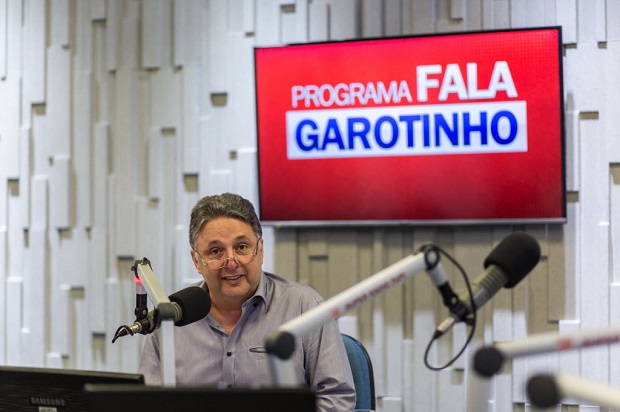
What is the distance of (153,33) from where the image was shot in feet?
14.6

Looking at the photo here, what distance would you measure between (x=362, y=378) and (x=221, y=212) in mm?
743

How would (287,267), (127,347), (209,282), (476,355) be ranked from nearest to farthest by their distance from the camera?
(476,355) → (209,282) → (287,267) → (127,347)

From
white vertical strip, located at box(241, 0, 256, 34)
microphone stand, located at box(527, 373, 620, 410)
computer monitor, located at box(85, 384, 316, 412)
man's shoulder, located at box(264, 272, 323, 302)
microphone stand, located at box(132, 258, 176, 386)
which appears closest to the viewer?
microphone stand, located at box(527, 373, 620, 410)

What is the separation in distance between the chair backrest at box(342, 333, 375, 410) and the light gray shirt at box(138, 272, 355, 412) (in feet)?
0.42

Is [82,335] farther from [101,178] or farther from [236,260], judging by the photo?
[236,260]

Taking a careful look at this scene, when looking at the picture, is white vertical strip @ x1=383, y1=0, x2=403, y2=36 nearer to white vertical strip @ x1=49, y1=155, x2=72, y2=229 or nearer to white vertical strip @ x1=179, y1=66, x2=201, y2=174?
white vertical strip @ x1=179, y1=66, x2=201, y2=174

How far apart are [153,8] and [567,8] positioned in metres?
2.00

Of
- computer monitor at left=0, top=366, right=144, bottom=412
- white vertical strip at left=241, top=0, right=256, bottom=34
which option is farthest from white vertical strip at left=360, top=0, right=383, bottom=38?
computer monitor at left=0, top=366, right=144, bottom=412

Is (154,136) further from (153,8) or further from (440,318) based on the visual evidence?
(440,318)

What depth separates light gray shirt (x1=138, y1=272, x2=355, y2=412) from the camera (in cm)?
285

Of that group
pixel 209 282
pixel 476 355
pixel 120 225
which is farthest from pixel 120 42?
pixel 476 355

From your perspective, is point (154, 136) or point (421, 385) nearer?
point (421, 385)

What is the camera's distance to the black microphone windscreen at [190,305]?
2.04 meters

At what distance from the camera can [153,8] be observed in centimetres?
444
